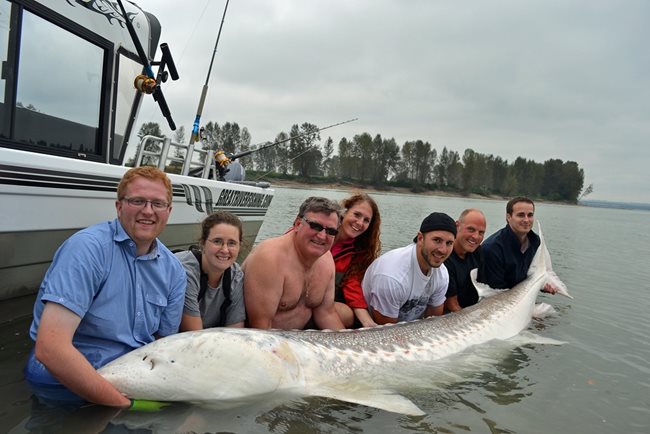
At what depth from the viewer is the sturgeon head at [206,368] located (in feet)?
8.57

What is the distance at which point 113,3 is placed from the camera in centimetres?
561

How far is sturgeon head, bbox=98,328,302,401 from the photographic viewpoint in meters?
2.61

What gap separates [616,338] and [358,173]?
273 ft

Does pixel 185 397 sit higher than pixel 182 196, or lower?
lower

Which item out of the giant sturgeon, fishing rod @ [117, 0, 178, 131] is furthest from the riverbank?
the giant sturgeon

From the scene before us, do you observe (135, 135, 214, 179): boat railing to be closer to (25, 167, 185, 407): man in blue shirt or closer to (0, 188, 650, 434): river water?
(0, 188, 650, 434): river water

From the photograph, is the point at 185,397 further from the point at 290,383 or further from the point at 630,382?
the point at 630,382

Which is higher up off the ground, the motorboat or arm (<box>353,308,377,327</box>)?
→ the motorboat

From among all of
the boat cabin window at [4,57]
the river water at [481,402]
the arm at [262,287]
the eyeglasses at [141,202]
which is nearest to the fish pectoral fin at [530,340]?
the river water at [481,402]

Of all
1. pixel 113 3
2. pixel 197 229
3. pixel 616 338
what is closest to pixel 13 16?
pixel 113 3

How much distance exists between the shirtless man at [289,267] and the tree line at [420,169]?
71330mm

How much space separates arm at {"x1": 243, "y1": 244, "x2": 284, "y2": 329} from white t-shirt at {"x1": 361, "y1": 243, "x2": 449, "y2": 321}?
1.17 metres

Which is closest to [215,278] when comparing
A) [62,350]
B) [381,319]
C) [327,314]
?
[327,314]

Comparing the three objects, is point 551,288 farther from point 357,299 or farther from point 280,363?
point 280,363
